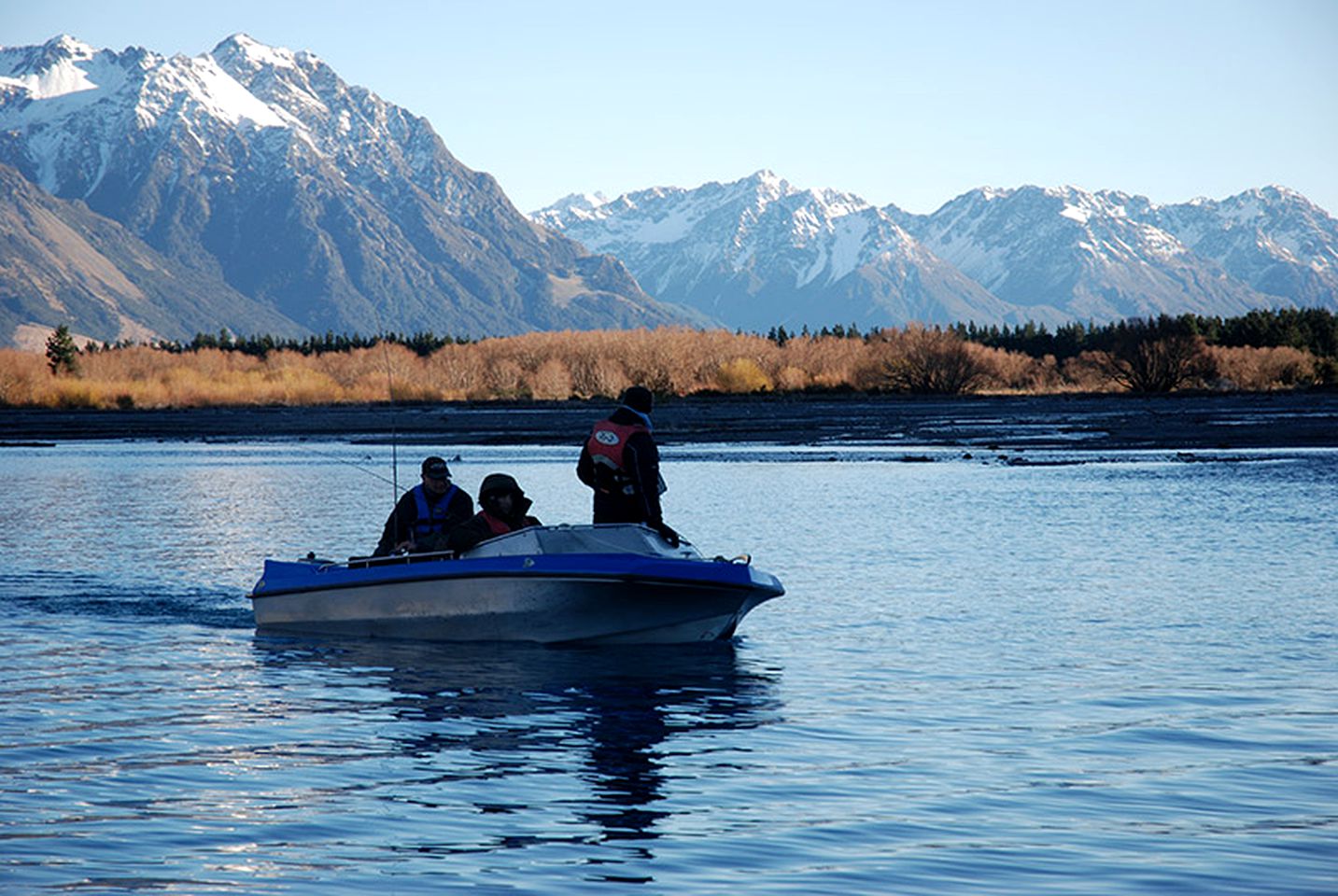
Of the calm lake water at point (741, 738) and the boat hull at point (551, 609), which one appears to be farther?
the boat hull at point (551, 609)

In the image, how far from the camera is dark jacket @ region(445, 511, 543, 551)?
59.5ft

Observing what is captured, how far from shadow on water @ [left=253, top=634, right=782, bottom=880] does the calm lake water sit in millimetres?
51

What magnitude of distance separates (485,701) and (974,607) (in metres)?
8.02

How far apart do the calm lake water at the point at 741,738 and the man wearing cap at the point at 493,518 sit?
3.85 ft

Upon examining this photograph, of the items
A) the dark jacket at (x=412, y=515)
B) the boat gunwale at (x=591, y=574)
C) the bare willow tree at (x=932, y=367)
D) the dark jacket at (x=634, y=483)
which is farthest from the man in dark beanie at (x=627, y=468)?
the bare willow tree at (x=932, y=367)

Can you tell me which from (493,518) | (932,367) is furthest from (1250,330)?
(493,518)

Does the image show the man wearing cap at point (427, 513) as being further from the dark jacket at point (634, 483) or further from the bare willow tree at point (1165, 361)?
the bare willow tree at point (1165, 361)

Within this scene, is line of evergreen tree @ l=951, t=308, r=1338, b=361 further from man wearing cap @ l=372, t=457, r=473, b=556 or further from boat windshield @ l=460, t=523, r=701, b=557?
boat windshield @ l=460, t=523, r=701, b=557

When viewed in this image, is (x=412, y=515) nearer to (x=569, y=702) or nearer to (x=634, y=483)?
(x=634, y=483)

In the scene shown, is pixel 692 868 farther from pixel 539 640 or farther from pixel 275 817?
pixel 539 640

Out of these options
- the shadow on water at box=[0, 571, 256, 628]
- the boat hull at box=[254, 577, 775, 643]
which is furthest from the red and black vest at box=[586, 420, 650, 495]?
the shadow on water at box=[0, 571, 256, 628]

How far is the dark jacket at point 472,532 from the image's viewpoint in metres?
18.1

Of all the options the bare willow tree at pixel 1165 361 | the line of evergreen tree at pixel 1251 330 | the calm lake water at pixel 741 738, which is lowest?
the calm lake water at pixel 741 738

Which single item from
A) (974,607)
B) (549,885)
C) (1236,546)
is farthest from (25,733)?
(1236,546)
